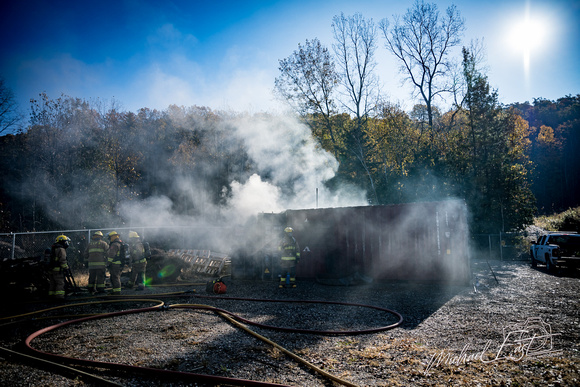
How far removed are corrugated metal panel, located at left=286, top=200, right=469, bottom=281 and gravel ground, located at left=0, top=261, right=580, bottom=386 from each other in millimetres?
1707

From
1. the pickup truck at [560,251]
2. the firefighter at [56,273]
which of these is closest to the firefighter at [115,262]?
the firefighter at [56,273]

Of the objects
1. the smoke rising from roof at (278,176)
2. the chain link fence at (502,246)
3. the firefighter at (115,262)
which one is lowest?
the chain link fence at (502,246)

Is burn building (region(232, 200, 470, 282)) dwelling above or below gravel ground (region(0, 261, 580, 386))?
above

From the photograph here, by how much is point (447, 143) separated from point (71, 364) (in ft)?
90.8

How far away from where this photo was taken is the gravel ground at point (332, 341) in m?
4.28

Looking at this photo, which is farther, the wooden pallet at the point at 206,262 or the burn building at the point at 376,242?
the wooden pallet at the point at 206,262

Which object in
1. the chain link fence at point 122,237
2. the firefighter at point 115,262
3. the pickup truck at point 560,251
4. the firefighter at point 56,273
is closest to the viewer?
the firefighter at point 56,273

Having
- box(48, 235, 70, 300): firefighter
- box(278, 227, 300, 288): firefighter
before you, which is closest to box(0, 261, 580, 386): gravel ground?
box(48, 235, 70, 300): firefighter

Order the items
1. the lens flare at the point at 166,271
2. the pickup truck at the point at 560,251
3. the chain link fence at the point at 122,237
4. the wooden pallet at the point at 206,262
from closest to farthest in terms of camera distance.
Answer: the lens flare at the point at 166,271, the pickup truck at the point at 560,251, the wooden pallet at the point at 206,262, the chain link fence at the point at 122,237

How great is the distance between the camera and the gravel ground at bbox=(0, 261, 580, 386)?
428 cm

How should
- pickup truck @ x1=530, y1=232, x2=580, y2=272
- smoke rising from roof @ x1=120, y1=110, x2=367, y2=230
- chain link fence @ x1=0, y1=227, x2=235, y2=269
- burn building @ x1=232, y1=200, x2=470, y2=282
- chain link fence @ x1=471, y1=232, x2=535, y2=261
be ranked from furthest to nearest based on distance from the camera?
smoke rising from roof @ x1=120, y1=110, x2=367, y2=230 → chain link fence @ x1=471, y1=232, x2=535, y2=261 → chain link fence @ x1=0, y1=227, x2=235, y2=269 → pickup truck @ x1=530, y1=232, x2=580, y2=272 → burn building @ x1=232, y1=200, x2=470, y2=282

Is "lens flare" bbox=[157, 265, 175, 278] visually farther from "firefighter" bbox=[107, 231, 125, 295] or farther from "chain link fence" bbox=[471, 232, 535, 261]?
"chain link fence" bbox=[471, 232, 535, 261]

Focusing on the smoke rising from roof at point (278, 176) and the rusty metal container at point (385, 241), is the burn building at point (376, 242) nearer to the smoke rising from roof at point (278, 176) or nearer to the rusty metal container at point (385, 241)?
the rusty metal container at point (385, 241)

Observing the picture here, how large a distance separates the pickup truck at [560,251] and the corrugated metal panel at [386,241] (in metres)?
5.57
